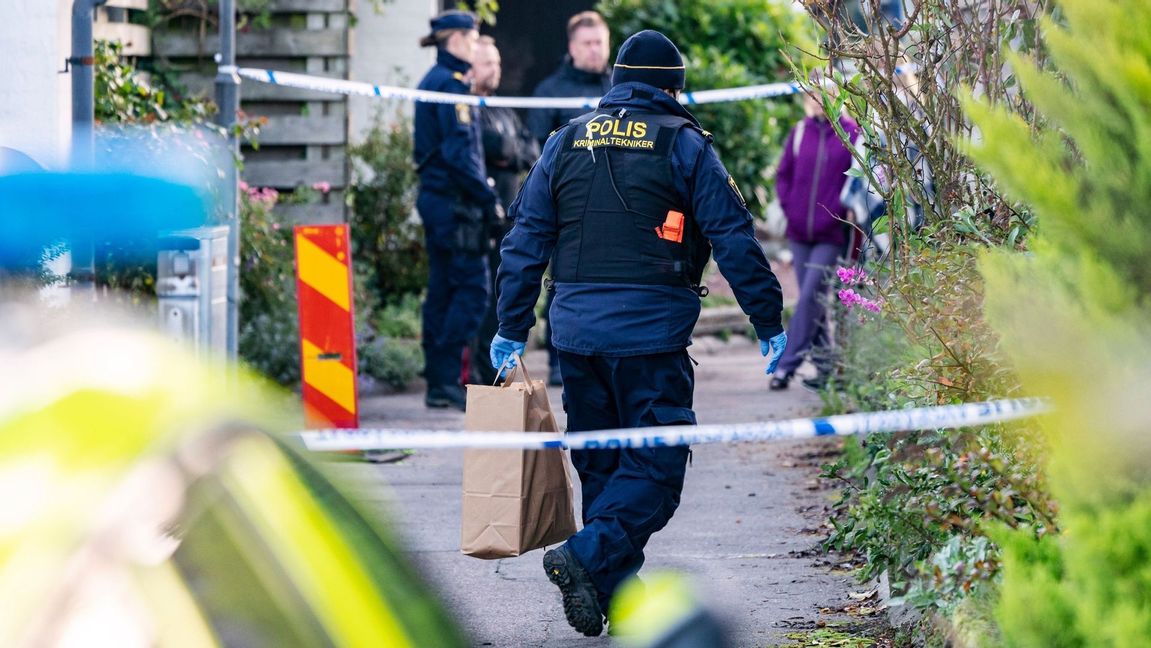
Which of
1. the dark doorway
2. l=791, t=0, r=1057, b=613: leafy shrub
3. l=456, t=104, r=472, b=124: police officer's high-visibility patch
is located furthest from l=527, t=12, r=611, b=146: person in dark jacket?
l=791, t=0, r=1057, b=613: leafy shrub

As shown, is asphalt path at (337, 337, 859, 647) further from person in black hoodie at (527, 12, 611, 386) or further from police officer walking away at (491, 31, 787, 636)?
person in black hoodie at (527, 12, 611, 386)

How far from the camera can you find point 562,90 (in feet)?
33.0

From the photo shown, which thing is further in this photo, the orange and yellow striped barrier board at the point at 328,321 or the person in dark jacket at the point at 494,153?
Result: the person in dark jacket at the point at 494,153

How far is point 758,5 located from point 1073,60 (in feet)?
39.7

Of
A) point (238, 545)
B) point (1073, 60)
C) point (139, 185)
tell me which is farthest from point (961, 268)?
point (238, 545)

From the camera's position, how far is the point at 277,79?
9.15 metres

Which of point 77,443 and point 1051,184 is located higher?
point 1051,184

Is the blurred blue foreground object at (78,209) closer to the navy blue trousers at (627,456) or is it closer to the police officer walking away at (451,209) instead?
the navy blue trousers at (627,456)

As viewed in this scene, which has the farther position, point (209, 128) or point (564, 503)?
point (209, 128)

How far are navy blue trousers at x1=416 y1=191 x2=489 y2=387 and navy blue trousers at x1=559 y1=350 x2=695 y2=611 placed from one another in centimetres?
418

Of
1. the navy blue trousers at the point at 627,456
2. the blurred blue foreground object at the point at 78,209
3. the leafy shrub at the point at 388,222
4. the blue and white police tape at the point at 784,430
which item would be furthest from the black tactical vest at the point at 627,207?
the leafy shrub at the point at 388,222

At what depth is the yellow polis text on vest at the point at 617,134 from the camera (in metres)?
5.16

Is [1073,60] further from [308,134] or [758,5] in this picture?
[758,5]

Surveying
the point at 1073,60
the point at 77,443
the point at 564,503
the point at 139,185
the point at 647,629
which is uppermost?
the point at 1073,60
